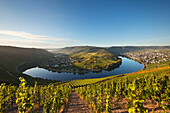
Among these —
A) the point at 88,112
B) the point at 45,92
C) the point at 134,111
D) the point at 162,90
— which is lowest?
the point at 88,112

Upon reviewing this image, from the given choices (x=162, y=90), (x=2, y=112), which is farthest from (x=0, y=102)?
(x=162, y=90)

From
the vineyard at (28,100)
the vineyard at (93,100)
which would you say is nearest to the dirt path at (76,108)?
the vineyard at (93,100)

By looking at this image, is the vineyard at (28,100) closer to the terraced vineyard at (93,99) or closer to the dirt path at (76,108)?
the terraced vineyard at (93,99)

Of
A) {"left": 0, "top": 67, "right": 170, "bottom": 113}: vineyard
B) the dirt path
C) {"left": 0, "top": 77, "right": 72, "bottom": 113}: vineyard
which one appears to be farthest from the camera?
the dirt path

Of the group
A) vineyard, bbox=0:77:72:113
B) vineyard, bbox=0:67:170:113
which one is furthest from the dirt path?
vineyard, bbox=0:77:72:113

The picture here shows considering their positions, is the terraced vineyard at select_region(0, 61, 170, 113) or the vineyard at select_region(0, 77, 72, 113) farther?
the terraced vineyard at select_region(0, 61, 170, 113)

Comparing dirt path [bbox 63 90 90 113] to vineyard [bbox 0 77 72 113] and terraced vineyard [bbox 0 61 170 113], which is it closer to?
terraced vineyard [bbox 0 61 170 113]

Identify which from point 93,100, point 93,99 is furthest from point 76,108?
point 93,99

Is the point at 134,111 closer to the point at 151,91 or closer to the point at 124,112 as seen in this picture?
the point at 124,112

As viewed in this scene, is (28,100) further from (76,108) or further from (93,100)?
(76,108)

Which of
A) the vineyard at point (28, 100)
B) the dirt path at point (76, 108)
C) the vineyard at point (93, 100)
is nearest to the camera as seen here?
the vineyard at point (28, 100)

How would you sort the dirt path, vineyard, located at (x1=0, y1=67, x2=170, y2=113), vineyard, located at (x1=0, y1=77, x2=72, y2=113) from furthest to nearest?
the dirt path < vineyard, located at (x1=0, y1=67, x2=170, y2=113) < vineyard, located at (x1=0, y1=77, x2=72, y2=113)
